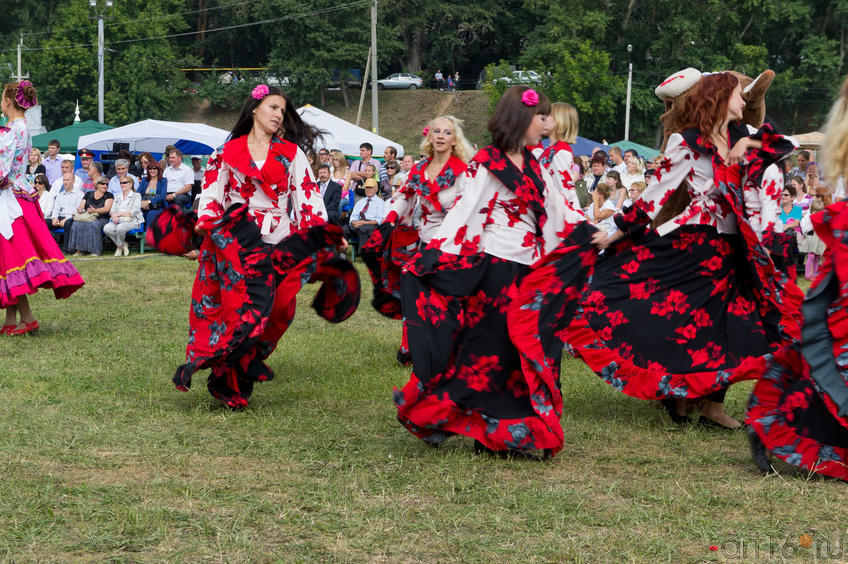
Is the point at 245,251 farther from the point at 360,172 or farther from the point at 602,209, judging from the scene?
the point at 360,172

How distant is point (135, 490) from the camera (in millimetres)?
4488

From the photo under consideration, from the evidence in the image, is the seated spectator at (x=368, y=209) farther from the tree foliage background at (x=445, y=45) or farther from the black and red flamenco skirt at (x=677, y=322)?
the tree foliage background at (x=445, y=45)

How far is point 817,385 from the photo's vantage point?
14.4ft

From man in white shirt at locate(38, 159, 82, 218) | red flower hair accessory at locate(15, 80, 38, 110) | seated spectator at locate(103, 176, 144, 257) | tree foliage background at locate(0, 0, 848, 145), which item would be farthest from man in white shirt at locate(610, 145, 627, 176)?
tree foliage background at locate(0, 0, 848, 145)

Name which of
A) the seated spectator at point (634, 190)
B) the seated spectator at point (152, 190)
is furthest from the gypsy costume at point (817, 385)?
the seated spectator at point (152, 190)

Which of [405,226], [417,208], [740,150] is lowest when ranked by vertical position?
[405,226]

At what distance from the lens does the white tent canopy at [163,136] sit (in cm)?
2178

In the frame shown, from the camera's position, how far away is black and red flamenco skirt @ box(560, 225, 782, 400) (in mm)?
5641

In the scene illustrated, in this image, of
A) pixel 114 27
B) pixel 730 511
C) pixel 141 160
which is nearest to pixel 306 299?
pixel 141 160

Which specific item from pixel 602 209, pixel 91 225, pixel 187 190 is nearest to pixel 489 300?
pixel 602 209

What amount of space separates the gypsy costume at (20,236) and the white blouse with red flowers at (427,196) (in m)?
3.14

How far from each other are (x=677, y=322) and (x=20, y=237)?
541 centimetres

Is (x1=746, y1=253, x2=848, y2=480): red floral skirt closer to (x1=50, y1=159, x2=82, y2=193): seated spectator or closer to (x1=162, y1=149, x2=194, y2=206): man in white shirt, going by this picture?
(x1=162, y1=149, x2=194, y2=206): man in white shirt

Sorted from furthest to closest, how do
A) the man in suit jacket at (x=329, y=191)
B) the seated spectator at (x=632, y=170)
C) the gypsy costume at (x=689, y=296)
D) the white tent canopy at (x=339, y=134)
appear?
1. the white tent canopy at (x=339, y=134)
2. the seated spectator at (x=632, y=170)
3. the man in suit jacket at (x=329, y=191)
4. the gypsy costume at (x=689, y=296)
